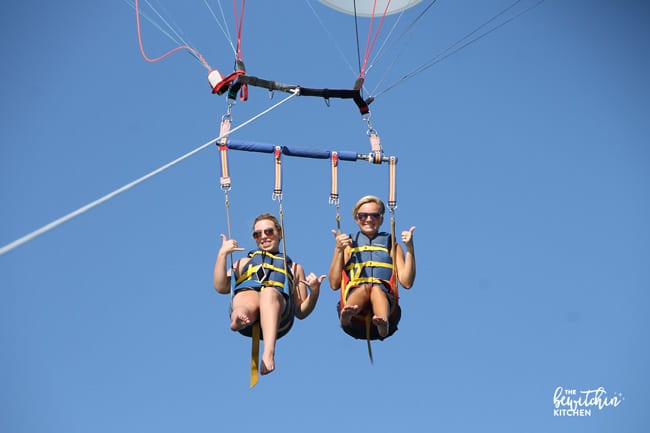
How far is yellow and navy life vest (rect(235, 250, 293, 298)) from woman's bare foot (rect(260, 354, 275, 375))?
666 mm

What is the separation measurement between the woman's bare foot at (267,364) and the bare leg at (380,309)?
2.93 ft

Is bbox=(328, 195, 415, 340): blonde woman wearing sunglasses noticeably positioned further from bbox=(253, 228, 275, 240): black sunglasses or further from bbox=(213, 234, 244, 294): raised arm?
bbox=(213, 234, 244, 294): raised arm

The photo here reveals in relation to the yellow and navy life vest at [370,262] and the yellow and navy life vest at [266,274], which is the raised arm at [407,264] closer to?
the yellow and navy life vest at [370,262]

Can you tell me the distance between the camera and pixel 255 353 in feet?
24.2

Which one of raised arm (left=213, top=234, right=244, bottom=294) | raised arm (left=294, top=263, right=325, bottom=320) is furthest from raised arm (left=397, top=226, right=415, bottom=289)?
raised arm (left=213, top=234, right=244, bottom=294)

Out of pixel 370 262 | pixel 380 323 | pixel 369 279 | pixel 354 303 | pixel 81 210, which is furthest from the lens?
pixel 370 262

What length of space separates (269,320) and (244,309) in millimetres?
215

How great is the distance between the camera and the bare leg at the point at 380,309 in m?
7.41

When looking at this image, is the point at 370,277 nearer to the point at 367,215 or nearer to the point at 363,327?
the point at 363,327

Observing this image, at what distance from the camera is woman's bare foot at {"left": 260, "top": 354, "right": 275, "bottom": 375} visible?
709 centimetres

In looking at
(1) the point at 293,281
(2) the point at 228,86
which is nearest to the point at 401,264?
(1) the point at 293,281

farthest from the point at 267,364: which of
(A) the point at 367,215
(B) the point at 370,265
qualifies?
(A) the point at 367,215

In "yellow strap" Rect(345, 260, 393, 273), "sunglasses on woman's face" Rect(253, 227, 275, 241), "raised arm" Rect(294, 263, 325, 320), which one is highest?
"sunglasses on woman's face" Rect(253, 227, 275, 241)

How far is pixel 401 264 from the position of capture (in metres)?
7.95
